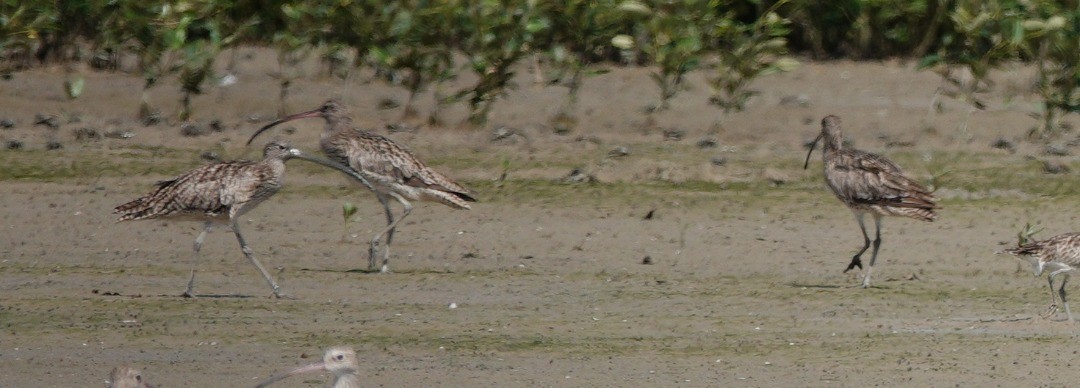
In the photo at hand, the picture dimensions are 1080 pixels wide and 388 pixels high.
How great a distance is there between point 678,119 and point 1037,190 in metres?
3.51

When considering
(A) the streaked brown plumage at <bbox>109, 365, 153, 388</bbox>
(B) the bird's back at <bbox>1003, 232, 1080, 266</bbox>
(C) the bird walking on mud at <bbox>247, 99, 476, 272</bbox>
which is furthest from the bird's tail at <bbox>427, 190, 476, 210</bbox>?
(A) the streaked brown plumage at <bbox>109, 365, 153, 388</bbox>

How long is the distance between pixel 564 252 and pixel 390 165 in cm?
114

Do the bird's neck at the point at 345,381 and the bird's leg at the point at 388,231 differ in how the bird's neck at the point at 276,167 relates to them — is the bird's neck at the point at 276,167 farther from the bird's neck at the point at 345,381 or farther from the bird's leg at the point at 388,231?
the bird's neck at the point at 345,381

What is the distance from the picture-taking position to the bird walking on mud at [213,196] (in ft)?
33.4

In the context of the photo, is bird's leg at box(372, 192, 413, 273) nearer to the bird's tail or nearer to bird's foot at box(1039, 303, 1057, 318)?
the bird's tail

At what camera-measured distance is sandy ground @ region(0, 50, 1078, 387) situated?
27.8ft

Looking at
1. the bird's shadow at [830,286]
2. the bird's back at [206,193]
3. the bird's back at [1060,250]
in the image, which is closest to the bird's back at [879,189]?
the bird's shadow at [830,286]

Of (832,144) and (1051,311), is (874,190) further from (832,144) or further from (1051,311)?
(1051,311)

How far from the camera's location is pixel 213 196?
10172mm

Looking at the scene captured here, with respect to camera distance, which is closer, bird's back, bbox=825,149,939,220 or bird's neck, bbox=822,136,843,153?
bird's back, bbox=825,149,939,220

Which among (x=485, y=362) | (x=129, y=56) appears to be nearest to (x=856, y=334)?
(x=485, y=362)

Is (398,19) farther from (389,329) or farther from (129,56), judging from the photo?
(389,329)

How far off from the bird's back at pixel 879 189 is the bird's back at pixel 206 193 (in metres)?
3.19

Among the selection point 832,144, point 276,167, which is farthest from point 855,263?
point 276,167
